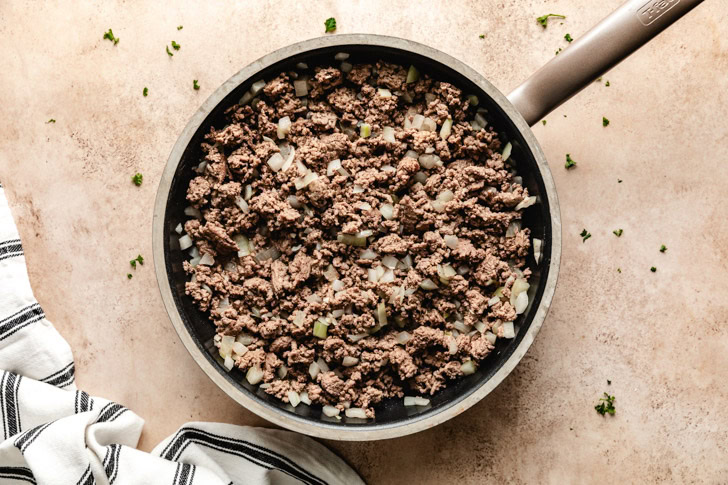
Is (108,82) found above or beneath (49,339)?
above

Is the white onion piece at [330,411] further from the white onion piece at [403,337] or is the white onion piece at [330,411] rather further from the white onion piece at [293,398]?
the white onion piece at [403,337]

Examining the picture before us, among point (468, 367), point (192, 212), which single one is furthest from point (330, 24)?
point (468, 367)

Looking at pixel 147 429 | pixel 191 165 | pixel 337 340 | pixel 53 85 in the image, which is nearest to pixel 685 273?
pixel 337 340

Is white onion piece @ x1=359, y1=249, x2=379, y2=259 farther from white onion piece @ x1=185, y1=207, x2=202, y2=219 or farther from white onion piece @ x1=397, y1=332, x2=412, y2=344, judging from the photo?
white onion piece @ x1=185, y1=207, x2=202, y2=219

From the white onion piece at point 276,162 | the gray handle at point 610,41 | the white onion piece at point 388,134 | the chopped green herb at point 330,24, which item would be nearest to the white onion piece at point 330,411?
the white onion piece at point 276,162

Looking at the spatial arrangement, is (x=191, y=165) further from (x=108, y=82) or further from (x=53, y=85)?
(x=53, y=85)

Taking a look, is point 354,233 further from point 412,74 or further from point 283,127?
point 412,74

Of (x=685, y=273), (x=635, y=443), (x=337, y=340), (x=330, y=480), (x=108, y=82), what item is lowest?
(x=635, y=443)
